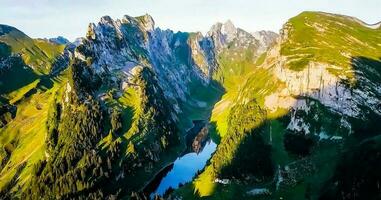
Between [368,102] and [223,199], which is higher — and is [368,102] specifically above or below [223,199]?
above

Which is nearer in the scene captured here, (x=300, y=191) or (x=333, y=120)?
(x=300, y=191)

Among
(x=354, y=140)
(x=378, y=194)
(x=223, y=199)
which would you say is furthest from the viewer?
(x=354, y=140)

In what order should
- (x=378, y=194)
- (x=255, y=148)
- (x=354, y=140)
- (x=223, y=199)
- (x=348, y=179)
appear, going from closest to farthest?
(x=378, y=194) → (x=348, y=179) → (x=223, y=199) → (x=354, y=140) → (x=255, y=148)

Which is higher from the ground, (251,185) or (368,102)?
(368,102)

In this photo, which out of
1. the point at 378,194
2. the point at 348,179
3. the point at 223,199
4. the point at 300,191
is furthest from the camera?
the point at 223,199

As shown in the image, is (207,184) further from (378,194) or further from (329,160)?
(378,194)

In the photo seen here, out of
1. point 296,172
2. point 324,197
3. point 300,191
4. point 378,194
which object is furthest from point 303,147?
point 378,194

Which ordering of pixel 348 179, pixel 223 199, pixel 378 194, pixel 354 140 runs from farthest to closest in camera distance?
pixel 354 140
pixel 223 199
pixel 348 179
pixel 378 194

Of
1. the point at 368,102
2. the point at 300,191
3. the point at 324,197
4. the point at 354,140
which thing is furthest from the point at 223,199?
the point at 368,102

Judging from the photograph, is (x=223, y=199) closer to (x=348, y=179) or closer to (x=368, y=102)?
(x=348, y=179)
